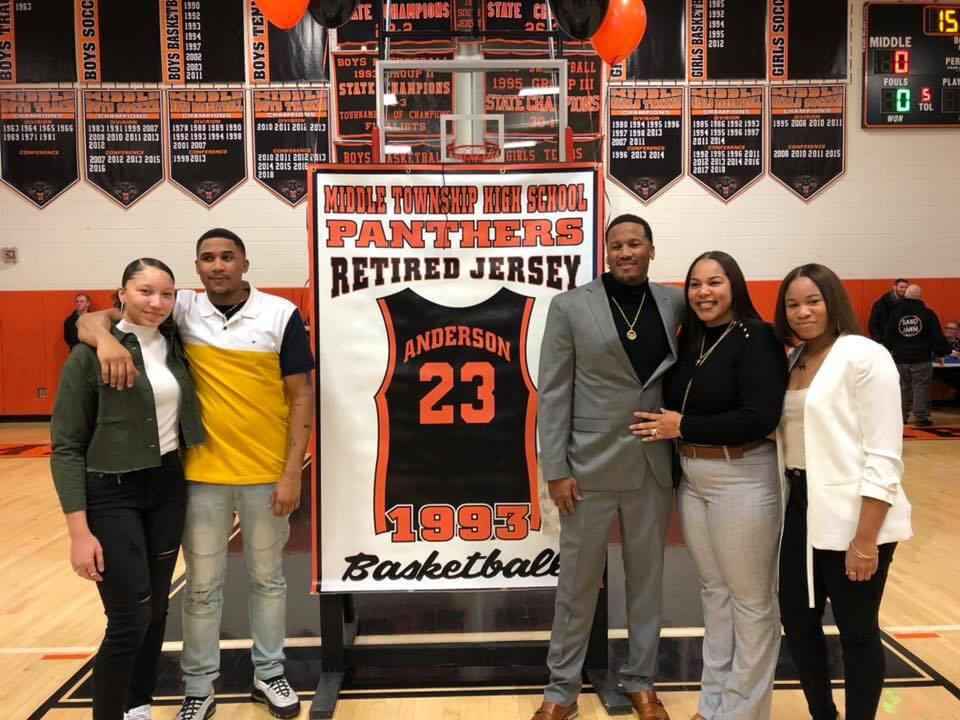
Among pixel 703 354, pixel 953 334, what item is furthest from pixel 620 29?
pixel 953 334

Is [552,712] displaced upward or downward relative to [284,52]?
downward

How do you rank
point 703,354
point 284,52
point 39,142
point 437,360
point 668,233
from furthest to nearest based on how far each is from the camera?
point 668,233, point 39,142, point 284,52, point 437,360, point 703,354

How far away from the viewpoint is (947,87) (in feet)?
33.7

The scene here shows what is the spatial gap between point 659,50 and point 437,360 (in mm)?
8375

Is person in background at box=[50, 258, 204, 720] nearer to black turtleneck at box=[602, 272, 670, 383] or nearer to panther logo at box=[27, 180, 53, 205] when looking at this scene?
black turtleneck at box=[602, 272, 670, 383]

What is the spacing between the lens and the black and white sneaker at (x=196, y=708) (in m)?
2.79

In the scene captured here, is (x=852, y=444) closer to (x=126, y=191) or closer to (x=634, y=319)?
(x=634, y=319)

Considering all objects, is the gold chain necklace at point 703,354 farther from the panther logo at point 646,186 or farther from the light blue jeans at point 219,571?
the panther logo at point 646,186

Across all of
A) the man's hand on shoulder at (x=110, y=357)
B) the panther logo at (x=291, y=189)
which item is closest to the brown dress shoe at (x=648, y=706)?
the man's hand on shoulder at (x=110, y=357)

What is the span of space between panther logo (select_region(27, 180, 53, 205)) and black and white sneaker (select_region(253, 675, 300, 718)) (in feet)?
30.8

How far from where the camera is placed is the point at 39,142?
10086 mm

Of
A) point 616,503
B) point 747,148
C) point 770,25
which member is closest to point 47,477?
point 616,503

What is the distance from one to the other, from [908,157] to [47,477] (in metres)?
11.2

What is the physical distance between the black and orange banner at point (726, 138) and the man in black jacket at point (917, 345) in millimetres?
2593
